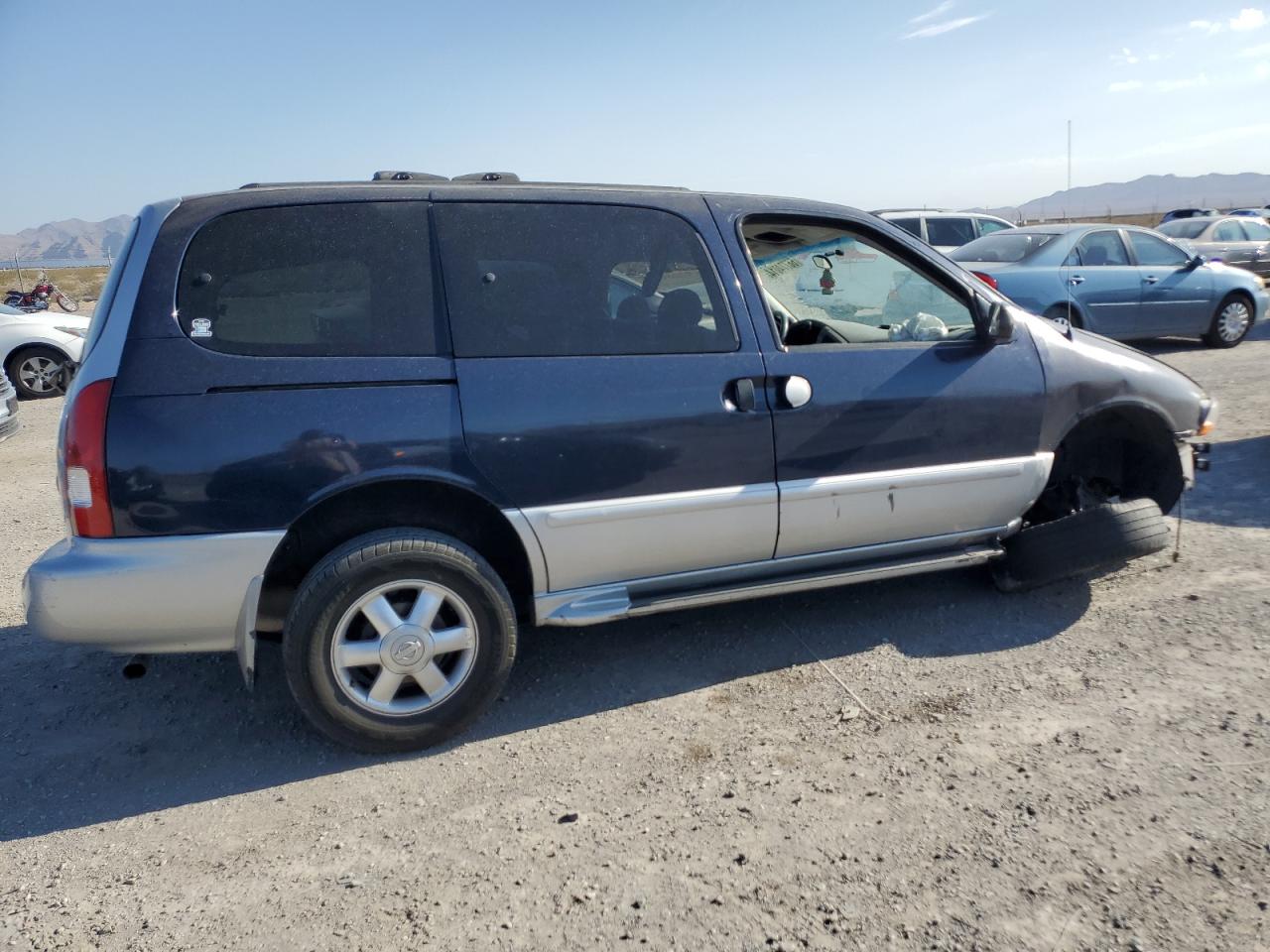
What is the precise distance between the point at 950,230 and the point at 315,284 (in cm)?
1357

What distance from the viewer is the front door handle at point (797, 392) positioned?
3676mm

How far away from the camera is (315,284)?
10.7 ft

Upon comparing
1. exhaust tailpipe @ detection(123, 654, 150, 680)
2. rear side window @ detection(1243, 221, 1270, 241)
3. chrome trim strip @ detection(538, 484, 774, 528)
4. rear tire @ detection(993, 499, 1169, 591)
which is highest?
rear side window @ detection(1243, 221, 1270, 241)

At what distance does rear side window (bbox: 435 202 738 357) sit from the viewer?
3404 mm

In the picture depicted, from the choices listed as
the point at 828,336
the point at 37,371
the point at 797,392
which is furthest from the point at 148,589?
the point at 37,371

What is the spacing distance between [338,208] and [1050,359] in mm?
3012

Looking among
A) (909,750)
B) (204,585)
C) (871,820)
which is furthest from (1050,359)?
(204,585)

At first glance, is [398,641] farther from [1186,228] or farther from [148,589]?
[1186,228]

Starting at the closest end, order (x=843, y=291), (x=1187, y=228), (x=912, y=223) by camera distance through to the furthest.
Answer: (x=843, y=291) → (x=912, y=223) → (x=1187, y=228)

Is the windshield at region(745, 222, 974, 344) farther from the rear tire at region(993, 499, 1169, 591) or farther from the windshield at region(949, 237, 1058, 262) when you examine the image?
the windshield at region(949, 237, 1058, 262)

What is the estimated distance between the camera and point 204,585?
3.07 meters

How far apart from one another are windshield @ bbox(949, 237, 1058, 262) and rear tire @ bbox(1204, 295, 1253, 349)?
2866mm

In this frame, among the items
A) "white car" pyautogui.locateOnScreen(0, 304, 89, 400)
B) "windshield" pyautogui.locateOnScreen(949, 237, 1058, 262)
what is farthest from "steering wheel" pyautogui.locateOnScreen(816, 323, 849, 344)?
"white car" pyautogui.locateOnScreen(0, 304, 89, 400)

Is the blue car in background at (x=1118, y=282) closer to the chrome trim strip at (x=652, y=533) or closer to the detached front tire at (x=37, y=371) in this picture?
the chrome trim strip at (x=652, y=533)
